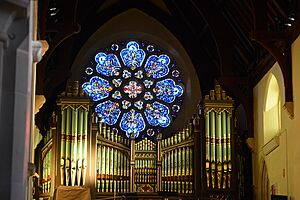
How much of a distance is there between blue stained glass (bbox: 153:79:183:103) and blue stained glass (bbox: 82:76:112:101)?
4.73ft

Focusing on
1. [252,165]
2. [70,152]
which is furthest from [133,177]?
[252,165]

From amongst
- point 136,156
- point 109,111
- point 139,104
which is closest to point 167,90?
point 139,104

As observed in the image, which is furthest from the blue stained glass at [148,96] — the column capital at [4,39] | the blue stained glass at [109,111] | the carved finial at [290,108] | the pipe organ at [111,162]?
the column capital at [4,39]

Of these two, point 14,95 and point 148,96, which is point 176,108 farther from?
point 14,95

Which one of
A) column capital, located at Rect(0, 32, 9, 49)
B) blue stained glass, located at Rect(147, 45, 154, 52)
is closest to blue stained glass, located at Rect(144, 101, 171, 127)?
blue stained glass, located at Rect(147, 45, 154, 52)

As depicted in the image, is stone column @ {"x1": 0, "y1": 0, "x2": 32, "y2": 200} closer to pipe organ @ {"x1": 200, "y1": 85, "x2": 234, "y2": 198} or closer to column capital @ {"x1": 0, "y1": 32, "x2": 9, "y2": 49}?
column capital @ {"x1": 0, "y1": 32, "x2": 9, "y2": 49}

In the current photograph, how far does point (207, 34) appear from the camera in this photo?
76.5ft

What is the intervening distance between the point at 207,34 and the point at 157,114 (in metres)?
2.76

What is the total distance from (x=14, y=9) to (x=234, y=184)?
12552mm

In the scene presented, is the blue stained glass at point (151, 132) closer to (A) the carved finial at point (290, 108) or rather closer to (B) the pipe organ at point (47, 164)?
(B) the pipe organ at point (47, 164)

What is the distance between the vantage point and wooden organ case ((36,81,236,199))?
2020 cm

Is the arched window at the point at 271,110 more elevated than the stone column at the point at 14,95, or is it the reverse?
the arched window at the point at 271,110

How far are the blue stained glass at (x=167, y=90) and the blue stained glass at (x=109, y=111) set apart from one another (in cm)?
132

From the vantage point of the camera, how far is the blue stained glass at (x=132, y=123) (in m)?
23.6
